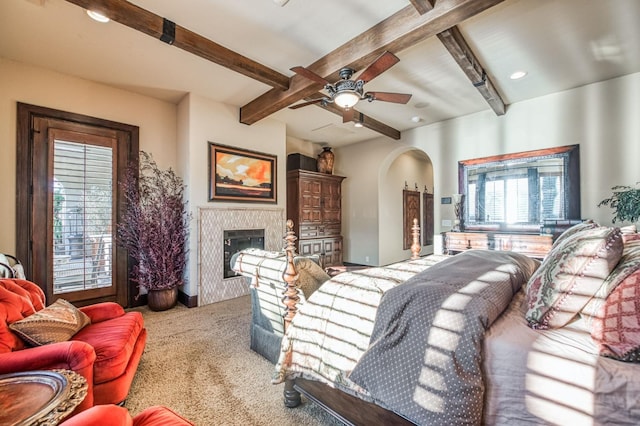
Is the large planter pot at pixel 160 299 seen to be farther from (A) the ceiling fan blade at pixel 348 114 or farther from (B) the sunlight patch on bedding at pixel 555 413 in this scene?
(B) the sunlight patch on bedding at pixel 555 413

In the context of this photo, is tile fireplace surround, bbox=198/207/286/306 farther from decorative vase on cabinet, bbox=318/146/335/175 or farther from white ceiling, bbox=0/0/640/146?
decorative vase on cabinet, bbox=318/146/335/175

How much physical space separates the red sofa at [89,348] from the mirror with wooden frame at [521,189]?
493 centimetres

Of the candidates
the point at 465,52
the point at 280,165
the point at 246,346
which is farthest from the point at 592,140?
the point at 246,346

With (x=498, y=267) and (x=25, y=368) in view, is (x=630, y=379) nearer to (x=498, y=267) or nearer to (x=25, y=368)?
(x=498, y=267)

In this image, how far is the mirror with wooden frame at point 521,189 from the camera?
3.91 meters

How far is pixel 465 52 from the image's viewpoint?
112 inches

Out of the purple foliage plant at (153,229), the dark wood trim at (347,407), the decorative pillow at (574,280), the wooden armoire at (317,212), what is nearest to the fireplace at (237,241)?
the purple foliage plant at (153,229)

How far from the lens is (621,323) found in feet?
3.13

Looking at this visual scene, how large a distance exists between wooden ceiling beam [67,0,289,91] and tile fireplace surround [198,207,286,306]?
205 cm

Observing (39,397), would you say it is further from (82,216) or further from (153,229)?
(82,216)

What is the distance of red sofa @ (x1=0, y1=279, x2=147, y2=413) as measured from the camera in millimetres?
1373

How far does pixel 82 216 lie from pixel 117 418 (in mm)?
3492

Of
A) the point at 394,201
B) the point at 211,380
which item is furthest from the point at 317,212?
the point at 211,380

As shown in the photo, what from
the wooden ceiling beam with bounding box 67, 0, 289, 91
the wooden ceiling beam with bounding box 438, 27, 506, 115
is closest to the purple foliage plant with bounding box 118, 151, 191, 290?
the wooden ceiling beam with bounding box 67, 0, 289, 91
